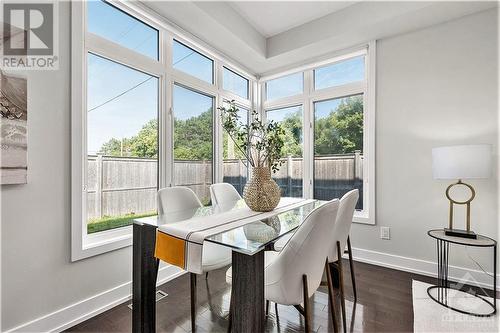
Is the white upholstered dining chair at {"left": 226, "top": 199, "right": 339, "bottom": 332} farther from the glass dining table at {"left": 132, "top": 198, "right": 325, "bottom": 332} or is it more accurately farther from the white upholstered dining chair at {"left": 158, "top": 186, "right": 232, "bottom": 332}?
the white upholstered dining chair at {"left": 158, "top": 186, "right": 232, "bottom": 332}

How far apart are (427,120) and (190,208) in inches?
104

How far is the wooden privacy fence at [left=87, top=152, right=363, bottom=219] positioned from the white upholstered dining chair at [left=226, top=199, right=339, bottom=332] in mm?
1633

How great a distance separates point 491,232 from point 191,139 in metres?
3.22

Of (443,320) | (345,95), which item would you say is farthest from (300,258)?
(345,95)

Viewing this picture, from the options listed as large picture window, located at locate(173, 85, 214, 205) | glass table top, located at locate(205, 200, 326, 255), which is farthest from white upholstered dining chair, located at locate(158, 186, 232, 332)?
large picture window, located at locate(173, 85, 214, 205)

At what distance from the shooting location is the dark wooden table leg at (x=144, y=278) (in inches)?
59.7

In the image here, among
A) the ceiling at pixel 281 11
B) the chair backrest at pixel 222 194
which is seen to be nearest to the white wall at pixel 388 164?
the ceiling at pixel 281 11

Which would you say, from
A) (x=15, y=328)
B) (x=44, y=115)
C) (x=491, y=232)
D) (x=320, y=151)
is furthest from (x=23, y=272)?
(x=491, y=232)

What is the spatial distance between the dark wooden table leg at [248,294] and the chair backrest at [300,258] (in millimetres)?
133

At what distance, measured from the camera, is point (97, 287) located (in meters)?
1.89

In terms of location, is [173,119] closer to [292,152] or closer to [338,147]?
[292,152]

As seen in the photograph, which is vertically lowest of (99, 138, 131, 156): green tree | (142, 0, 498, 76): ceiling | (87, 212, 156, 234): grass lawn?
(87, 212, 156, 234): grass lawn

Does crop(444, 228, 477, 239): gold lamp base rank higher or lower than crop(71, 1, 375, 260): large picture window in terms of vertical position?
lower

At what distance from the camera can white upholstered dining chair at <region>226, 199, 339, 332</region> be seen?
1.13 m
